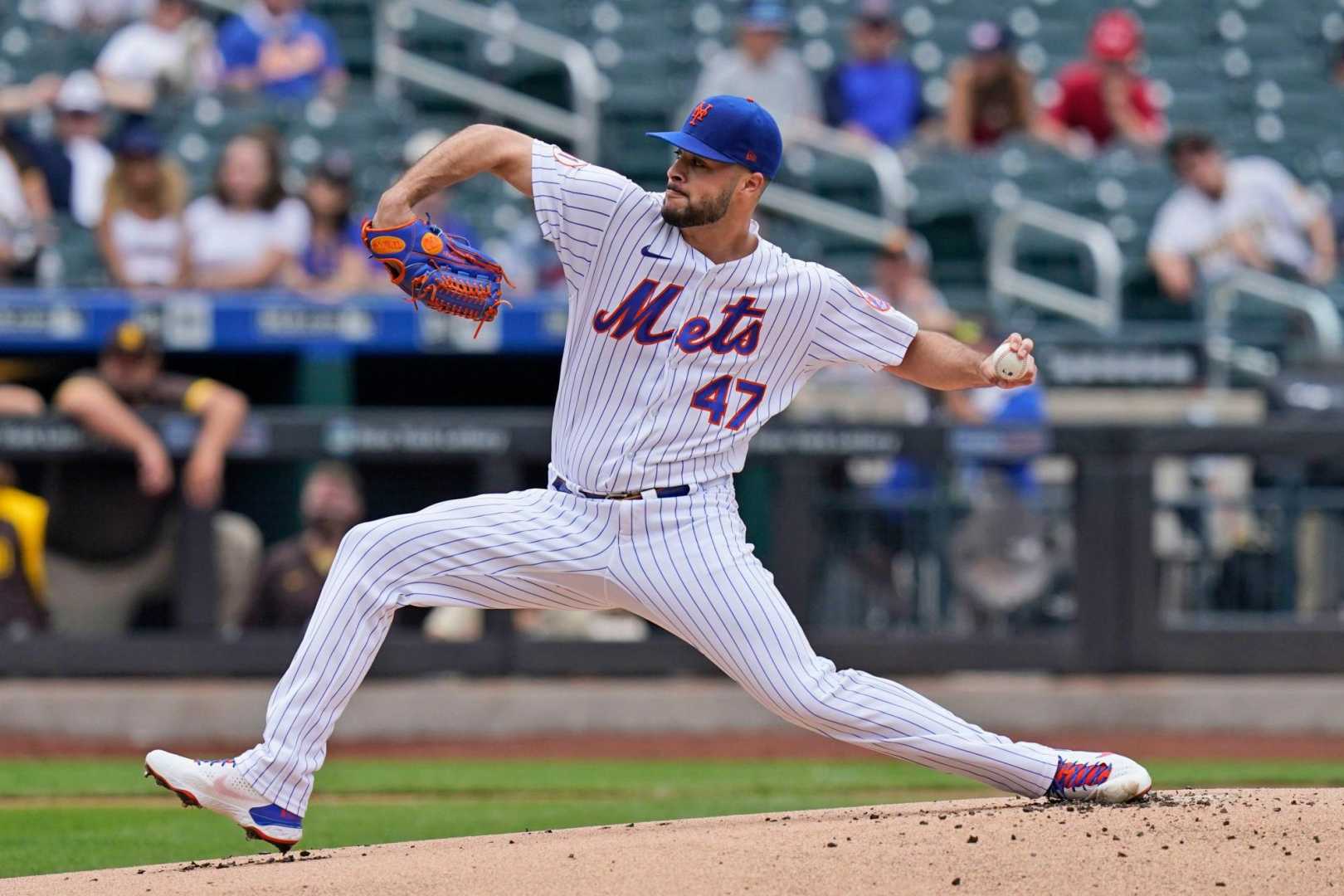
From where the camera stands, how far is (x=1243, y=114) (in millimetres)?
13516

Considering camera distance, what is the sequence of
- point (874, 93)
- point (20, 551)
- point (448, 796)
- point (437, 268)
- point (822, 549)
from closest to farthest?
point (437, 268) → point (448, 796) → point (20, 551) → point (822, 549) → point (874, 93)

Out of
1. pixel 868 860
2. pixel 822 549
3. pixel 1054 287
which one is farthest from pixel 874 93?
pixel 868 860

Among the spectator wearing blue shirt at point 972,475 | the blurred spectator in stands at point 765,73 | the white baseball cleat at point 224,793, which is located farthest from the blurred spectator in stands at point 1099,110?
the white baseball cleat at point 224,793

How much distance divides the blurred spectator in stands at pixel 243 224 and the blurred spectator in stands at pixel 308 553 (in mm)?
1211

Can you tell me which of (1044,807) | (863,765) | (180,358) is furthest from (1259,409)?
(1044,807)

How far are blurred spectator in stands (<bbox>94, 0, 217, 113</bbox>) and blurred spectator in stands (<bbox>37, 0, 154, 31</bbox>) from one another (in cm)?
43

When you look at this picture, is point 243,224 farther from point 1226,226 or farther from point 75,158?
point 1226,226

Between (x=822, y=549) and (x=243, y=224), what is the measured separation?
3073 mm

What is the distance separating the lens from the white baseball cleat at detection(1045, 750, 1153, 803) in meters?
5.11

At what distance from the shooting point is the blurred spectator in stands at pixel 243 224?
32.6ft

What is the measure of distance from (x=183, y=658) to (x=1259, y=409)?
520 cm

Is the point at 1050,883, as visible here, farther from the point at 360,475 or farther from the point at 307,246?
the point at 307,246

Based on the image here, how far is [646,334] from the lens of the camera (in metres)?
4.86

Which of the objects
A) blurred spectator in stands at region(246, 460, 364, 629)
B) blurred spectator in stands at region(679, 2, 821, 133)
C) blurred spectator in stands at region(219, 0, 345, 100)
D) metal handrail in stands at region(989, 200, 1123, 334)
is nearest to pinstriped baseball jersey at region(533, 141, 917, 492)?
blurred spectator in stands at region(246, 460, 364, 629)
